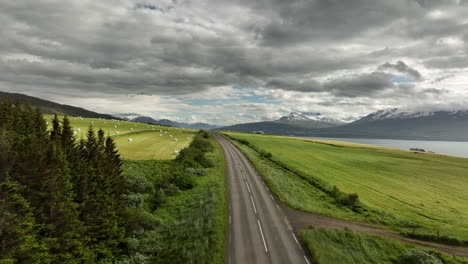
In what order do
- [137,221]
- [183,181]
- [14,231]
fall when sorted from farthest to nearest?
1. [183,181]
2. [137,221]
3. [14,231]

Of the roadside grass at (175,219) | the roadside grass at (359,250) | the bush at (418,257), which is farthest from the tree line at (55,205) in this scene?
the bush at (418,257)

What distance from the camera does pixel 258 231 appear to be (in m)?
26.1

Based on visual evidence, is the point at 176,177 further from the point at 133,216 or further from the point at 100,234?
the point at 100,234

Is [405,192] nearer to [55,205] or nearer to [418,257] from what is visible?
[418,257]

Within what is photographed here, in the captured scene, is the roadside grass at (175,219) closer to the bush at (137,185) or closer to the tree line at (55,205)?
the bush at (137,185)

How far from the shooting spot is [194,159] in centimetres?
6191

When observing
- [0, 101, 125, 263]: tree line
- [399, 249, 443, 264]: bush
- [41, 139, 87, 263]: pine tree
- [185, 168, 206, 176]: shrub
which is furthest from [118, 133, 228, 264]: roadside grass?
[399, 249, 443, 264]: bush

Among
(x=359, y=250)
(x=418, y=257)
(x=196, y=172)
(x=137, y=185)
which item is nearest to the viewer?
(x=418, y=257)

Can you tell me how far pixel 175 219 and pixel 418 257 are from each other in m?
29.4

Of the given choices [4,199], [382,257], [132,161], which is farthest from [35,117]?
[382,257]

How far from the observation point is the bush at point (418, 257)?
21.5 metres

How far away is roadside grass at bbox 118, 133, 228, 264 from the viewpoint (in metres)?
22.5

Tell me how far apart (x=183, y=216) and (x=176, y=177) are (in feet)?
47.2

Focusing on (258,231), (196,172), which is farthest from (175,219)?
(196,172)
